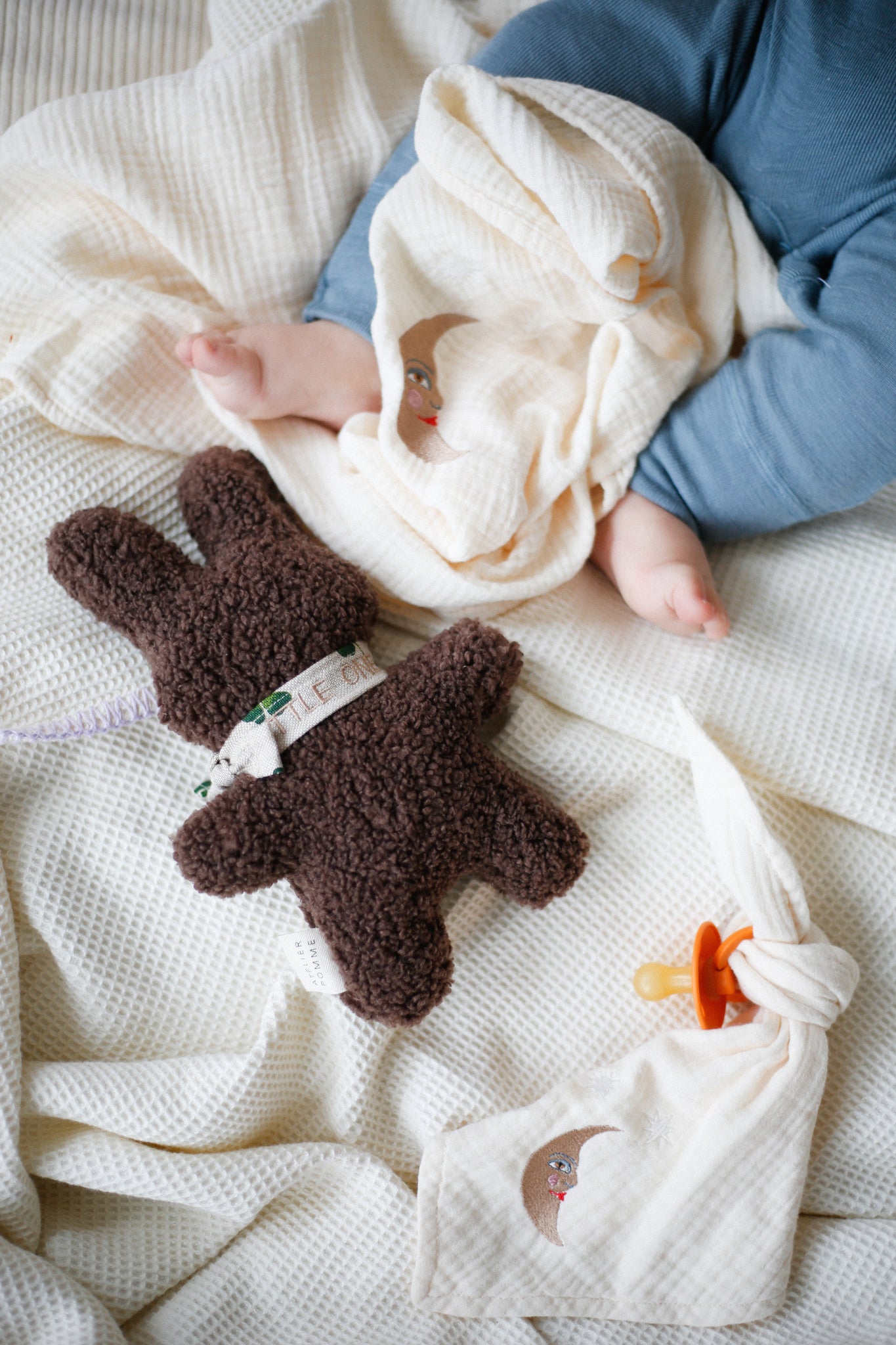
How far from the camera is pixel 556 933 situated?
88cm

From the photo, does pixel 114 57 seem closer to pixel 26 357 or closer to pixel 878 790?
pixel 26 357

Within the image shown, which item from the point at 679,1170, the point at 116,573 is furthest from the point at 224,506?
the point at 679,1170

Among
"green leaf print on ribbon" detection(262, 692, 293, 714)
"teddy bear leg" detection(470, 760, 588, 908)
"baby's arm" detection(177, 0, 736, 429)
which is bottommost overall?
"teddy bear leg" detection(470, 760, 588, 908)

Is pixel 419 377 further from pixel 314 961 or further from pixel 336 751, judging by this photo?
pixel 314 961

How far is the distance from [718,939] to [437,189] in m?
0.72

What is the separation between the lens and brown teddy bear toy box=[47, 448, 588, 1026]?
29.1 inches

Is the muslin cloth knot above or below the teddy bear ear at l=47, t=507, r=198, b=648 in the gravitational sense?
below

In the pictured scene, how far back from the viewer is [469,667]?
79cm

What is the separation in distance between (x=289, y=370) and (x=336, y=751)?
0.37 metres

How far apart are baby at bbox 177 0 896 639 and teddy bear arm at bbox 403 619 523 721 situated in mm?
163

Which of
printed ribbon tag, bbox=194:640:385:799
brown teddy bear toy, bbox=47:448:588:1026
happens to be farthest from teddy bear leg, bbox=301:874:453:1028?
printed ribbon tag, bbox=194:640:385:799

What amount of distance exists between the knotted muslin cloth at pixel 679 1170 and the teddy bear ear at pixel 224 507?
0.43 metres

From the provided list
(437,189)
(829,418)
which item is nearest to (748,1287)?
(829,418)

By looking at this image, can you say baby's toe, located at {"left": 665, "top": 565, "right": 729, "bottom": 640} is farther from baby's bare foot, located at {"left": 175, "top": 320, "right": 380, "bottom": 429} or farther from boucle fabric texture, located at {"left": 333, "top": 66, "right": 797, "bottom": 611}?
baby's bare foot, located at {"left": 175, "top": 320, "right": 380, "bottom": 429}
